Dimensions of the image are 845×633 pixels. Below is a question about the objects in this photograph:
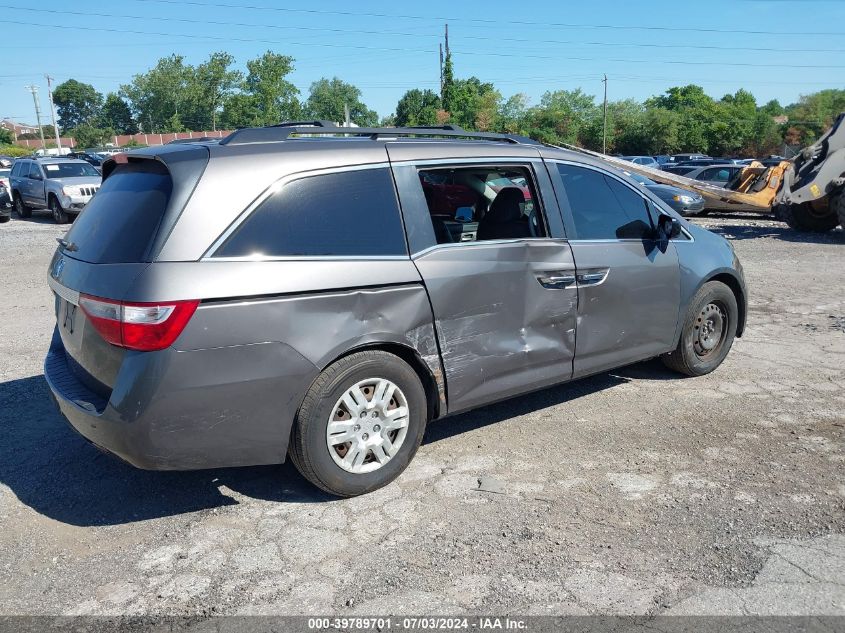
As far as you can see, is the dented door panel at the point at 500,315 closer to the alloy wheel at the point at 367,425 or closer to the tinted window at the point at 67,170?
the alloy wheel at the point at 367,425

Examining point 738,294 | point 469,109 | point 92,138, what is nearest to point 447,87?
point 469,109

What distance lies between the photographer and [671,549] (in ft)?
11.1

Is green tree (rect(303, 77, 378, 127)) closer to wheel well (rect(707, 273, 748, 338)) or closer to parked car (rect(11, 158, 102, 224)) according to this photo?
parked car (rect(11, 158, 102, 224))

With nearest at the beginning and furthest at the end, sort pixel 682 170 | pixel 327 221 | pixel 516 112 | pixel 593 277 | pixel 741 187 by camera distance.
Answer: pixel 327 221
pixel 593 277
pixel 741 187
pixel 682 170
pixel 516 112

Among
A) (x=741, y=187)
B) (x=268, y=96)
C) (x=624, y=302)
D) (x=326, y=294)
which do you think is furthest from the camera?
(x=268, y=96)

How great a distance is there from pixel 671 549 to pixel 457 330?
5.14ft

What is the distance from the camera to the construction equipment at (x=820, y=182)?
14562 millimetres

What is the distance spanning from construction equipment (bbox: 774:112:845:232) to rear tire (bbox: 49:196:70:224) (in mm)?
17270

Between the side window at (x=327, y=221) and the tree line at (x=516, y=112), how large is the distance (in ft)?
98.8

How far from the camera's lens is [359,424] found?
12.5ft

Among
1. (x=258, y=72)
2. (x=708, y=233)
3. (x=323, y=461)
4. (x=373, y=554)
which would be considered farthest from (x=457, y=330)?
(x=258, y=72)

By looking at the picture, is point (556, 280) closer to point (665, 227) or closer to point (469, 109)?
point (665, 227)

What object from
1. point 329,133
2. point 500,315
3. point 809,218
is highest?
point 329,133

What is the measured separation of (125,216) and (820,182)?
47.6 feet
